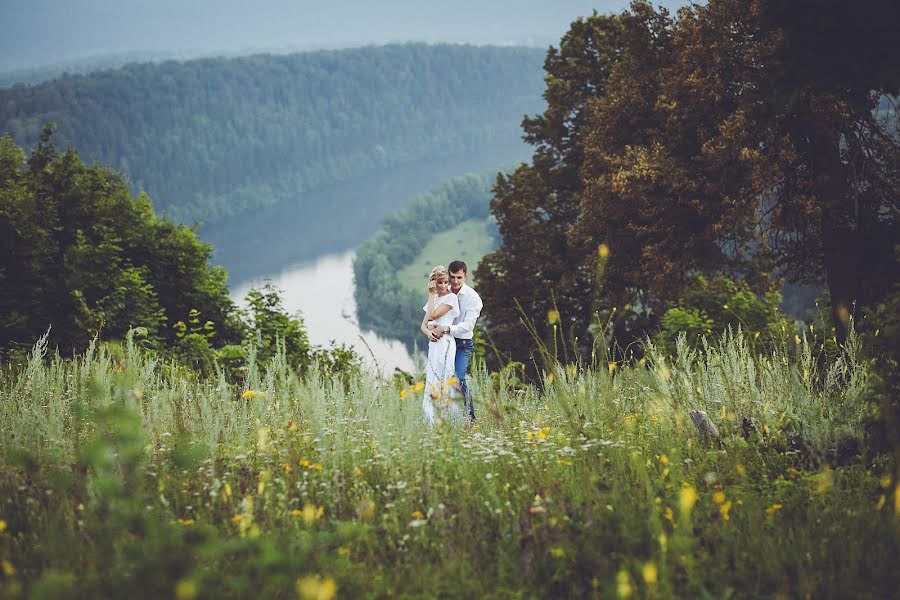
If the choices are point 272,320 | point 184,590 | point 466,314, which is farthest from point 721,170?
point 184,590

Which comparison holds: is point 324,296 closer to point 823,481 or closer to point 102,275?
point 102,275

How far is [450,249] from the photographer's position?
130 metres

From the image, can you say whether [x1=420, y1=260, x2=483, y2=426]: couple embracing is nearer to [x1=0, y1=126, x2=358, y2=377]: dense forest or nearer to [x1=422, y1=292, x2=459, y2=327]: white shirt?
Answer: [x1=422, y1=292, x2=459, y2=327]: white shirt

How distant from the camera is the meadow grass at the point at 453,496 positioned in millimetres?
3156

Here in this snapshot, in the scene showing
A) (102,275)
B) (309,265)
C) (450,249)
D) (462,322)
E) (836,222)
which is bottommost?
(462,322)

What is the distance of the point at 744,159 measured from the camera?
1488 centimetres

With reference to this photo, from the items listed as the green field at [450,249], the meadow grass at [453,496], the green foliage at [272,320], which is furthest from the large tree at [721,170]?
the green field at [450,249]

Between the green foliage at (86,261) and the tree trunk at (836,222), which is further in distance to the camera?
the green foliage at (86,261)

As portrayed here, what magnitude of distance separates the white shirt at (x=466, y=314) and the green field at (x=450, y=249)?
338 ft

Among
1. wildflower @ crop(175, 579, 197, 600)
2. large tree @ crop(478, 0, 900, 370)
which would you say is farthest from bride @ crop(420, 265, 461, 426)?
wildflower @ crop(175, 579, 197, 600)

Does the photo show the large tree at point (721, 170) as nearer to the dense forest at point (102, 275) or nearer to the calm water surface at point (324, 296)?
the dense forest at point (102, 275)

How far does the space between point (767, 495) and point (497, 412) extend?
1.64 m

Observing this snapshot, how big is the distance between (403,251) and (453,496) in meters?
125

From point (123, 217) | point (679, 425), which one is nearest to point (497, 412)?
point (679, 425)
